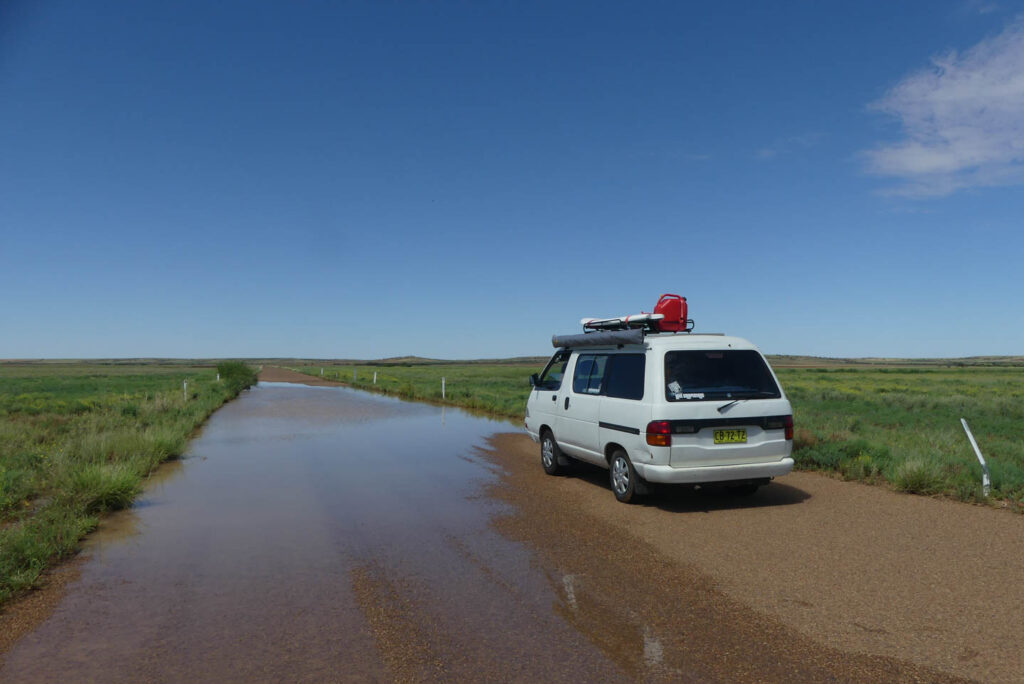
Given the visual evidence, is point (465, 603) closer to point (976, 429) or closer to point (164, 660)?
point (164, 660)

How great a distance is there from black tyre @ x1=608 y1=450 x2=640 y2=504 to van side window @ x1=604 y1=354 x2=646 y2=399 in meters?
0.72

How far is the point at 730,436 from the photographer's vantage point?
7.54m

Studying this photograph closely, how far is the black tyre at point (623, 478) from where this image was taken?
788cm

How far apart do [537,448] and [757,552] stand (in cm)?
758

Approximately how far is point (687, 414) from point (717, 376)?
726mm

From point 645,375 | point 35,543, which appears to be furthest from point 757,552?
point 35,543

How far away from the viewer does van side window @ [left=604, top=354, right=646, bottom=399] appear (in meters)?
7.95

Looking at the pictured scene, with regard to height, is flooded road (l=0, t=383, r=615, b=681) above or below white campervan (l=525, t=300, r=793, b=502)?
below

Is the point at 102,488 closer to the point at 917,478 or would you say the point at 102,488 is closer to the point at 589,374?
the point at 589,374

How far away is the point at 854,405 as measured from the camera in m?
27.8

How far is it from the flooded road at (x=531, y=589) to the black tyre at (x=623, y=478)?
0.18 m

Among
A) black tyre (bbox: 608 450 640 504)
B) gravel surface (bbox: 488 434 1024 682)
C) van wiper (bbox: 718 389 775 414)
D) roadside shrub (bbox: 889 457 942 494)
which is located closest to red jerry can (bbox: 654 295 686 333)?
van wiper (bbox: 718 389 775 414)

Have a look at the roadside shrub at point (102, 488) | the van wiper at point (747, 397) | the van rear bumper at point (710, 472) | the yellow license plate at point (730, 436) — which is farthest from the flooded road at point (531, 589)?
the van wiper at point (747, 397)

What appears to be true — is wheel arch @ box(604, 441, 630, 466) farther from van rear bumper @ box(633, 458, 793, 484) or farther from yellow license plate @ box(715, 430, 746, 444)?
yellow license plate @ box(715, 430, 746, 444)
